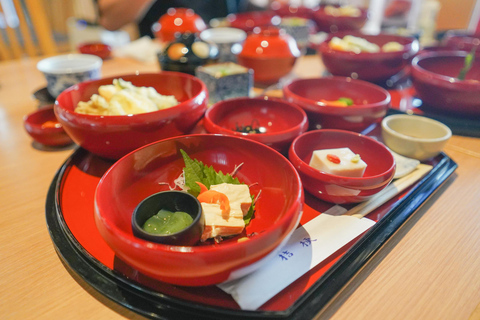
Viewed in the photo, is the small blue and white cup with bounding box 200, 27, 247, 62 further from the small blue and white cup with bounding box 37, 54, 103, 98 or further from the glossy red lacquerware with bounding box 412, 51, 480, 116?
the glossy red lacquerware with bounding box 412, 51, 480, 116

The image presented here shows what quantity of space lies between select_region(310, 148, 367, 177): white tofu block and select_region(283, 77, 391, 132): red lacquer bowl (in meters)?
0.28

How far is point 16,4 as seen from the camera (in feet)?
9.34

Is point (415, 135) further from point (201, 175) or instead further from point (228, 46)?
point (228, 46)

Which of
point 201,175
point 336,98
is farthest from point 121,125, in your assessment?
point 336,98

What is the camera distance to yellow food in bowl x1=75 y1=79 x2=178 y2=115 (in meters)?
1.04

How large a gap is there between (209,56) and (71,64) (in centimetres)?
77

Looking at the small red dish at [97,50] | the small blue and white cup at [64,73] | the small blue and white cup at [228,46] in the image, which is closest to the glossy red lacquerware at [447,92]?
the small blue and white cup at [228,46]

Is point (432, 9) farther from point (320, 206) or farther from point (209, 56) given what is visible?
point (320, 206)

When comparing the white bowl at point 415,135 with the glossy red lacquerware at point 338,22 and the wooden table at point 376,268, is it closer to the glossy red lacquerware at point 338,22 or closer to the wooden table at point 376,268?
the wooden table at point 376,268

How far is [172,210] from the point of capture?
0.77 metres

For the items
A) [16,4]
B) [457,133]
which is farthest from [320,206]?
[16,4]

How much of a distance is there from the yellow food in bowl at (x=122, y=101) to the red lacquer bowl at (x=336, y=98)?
560mm

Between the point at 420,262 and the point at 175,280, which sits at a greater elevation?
the point at 175,280

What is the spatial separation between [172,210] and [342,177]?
47 cm
